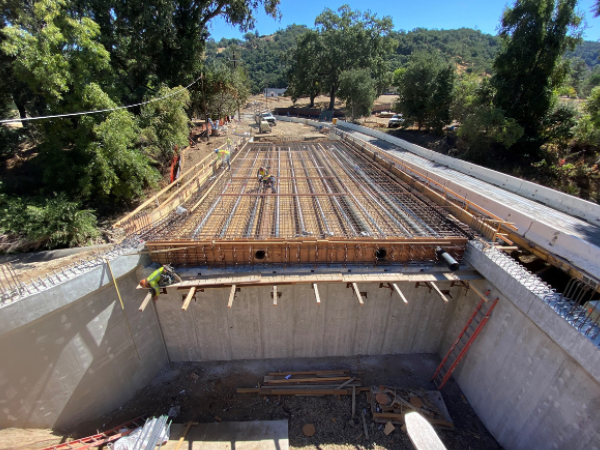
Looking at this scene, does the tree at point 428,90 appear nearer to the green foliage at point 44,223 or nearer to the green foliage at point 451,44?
the green foliage at point 44,223

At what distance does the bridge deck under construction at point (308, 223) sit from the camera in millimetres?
8102

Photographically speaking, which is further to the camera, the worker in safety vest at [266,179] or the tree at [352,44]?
the tree at [352,44]

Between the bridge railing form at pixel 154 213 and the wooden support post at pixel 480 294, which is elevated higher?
the bridge railing form at pixel 154 213

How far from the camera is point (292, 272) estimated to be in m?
7.96

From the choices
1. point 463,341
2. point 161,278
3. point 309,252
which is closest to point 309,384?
point 309,252

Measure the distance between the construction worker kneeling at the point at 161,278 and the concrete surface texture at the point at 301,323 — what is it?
105cm

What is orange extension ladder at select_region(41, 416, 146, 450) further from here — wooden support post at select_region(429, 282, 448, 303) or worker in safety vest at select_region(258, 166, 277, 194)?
worker in safety vest at select_region(258, 166, 277, 194)

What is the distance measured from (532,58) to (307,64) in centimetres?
3198

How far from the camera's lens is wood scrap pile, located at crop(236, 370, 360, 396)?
28.5 feet

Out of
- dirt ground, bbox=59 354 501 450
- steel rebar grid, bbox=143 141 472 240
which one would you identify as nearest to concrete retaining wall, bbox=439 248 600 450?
dirt ground, bbox=59 354 501 450

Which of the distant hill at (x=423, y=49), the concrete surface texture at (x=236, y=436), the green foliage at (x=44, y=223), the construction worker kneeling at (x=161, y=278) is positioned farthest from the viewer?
the distant hill at (x=423, y=49)

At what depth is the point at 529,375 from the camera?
6.59 meters

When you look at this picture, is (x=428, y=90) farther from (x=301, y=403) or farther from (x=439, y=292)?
(x=301, y=403)

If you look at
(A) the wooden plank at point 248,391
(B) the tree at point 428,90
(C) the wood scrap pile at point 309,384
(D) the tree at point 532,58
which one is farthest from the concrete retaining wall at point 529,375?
(B) the tree at point 428,90
